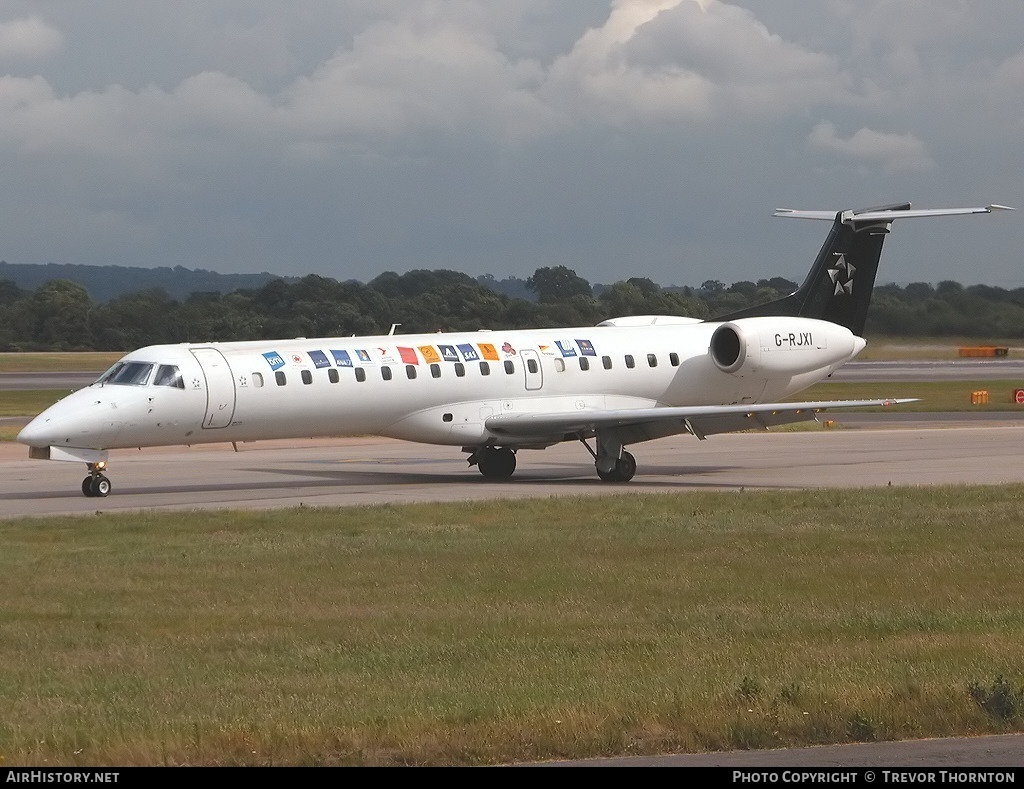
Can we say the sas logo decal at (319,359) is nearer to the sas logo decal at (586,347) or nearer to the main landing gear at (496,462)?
the main landing gear at (496,462)

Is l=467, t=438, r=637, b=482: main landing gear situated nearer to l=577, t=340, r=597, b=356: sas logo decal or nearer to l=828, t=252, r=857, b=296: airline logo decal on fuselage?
l=577, t=340, r=597, b=356: sas logo decal

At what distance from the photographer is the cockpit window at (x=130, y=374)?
25406 millimetres

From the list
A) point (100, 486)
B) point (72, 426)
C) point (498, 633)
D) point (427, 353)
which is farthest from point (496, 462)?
point (498, 633)

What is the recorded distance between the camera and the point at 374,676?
11.4 m

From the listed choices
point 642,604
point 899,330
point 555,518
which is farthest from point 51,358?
point 642,604

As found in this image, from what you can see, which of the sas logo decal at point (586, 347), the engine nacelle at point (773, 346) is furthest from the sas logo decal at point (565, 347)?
the engine nacelle at point (773, 346)

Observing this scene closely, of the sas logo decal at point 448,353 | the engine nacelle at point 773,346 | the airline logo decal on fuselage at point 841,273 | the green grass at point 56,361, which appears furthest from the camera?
the green grass at point 56,361

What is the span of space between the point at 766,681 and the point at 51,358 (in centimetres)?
8286

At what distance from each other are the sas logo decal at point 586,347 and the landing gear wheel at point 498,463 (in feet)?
8.08

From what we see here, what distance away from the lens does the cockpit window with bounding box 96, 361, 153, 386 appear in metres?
25.4

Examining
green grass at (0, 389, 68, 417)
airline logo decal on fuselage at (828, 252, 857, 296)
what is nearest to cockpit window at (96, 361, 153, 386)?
airline logo decal on fuselage at (828, 252, 857, 296)

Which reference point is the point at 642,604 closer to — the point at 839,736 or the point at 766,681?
the point at 766,681

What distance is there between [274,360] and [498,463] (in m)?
5.20

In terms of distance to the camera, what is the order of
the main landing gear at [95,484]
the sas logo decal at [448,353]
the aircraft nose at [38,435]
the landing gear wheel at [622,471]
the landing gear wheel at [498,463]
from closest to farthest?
1. the aircraft nose at [38,435]
2. the main landing gear at [95,484]
3. the sas logo decal at [448,353]
4. the landing gear wheel at [622,471]
5. the landing gear wheel at [498,463]
